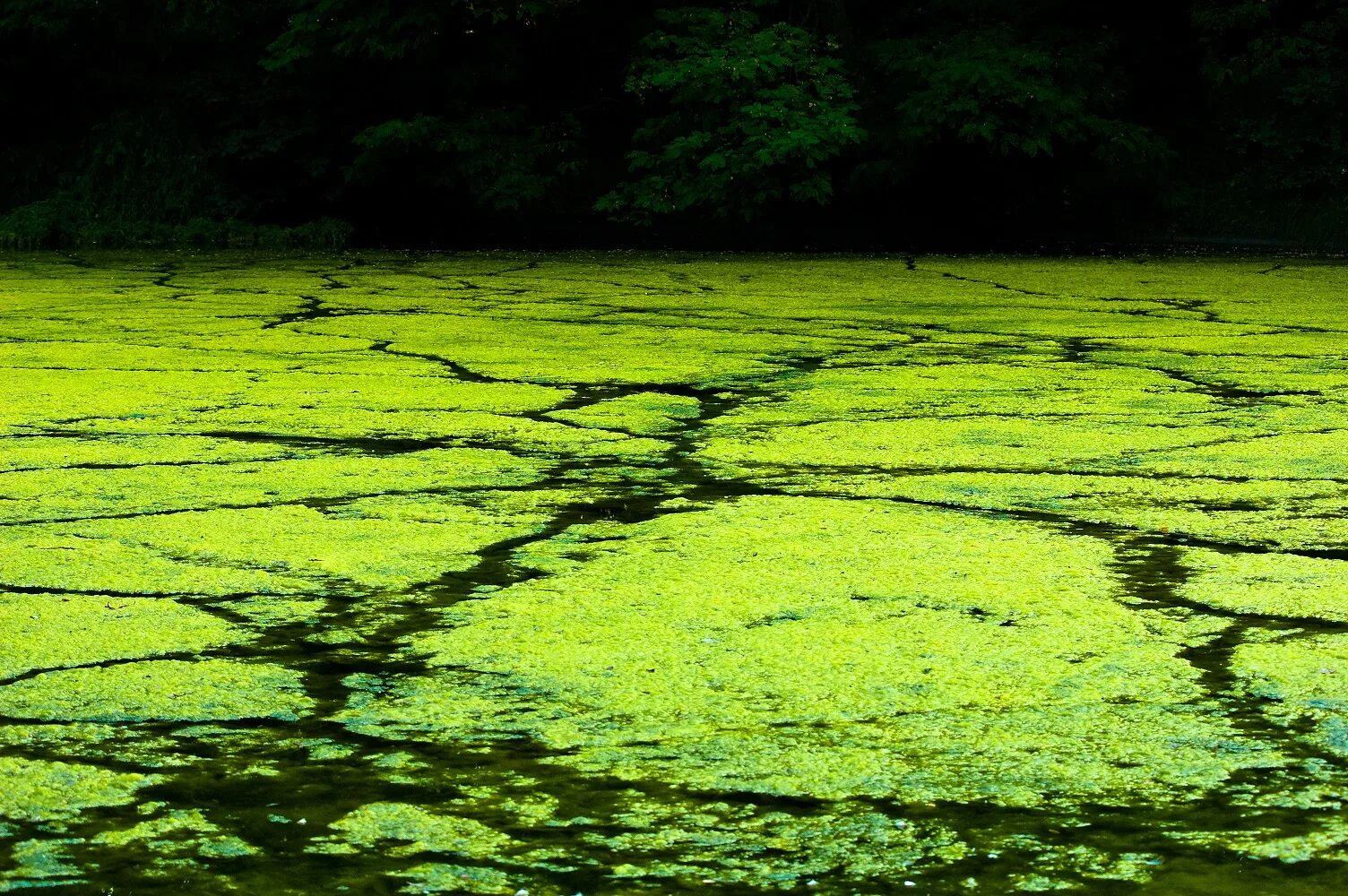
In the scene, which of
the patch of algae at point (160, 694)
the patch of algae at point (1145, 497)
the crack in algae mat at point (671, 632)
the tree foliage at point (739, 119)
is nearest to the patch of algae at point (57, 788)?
the crack in algae mat at point (671, 632)

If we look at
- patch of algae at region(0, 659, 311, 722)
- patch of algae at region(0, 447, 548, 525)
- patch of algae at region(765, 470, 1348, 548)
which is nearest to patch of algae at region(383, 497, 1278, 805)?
patch of algae at region(0, 659, 311, 722)

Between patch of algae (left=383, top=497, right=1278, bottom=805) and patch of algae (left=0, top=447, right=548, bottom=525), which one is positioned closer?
patch of algae (left=383, top=497, right=1278, bottom=805)

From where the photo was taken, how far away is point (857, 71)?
12.0m

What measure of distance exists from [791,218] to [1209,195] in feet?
10.3

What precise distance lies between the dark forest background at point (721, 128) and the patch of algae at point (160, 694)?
9311 mm

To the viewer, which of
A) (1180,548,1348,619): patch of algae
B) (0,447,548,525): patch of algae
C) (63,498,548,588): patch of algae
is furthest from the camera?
(0,447,548,525): patch of algae

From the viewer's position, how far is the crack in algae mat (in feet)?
4.28

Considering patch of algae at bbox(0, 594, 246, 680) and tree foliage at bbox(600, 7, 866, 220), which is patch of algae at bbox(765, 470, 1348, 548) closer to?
patch of algae at bbox(0, 594, 246, 680)

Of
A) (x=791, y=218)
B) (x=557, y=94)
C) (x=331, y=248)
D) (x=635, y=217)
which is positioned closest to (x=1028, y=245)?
(x=791, y=218)

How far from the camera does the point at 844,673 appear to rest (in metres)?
1.73

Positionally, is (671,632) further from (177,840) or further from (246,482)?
(246,482)

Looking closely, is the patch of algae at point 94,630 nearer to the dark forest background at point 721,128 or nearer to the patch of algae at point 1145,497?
the patch of algae at point 1145,497

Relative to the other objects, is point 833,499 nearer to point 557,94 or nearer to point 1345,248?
point 1345,248

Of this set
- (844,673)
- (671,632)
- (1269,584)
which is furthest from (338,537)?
(1269,584)
